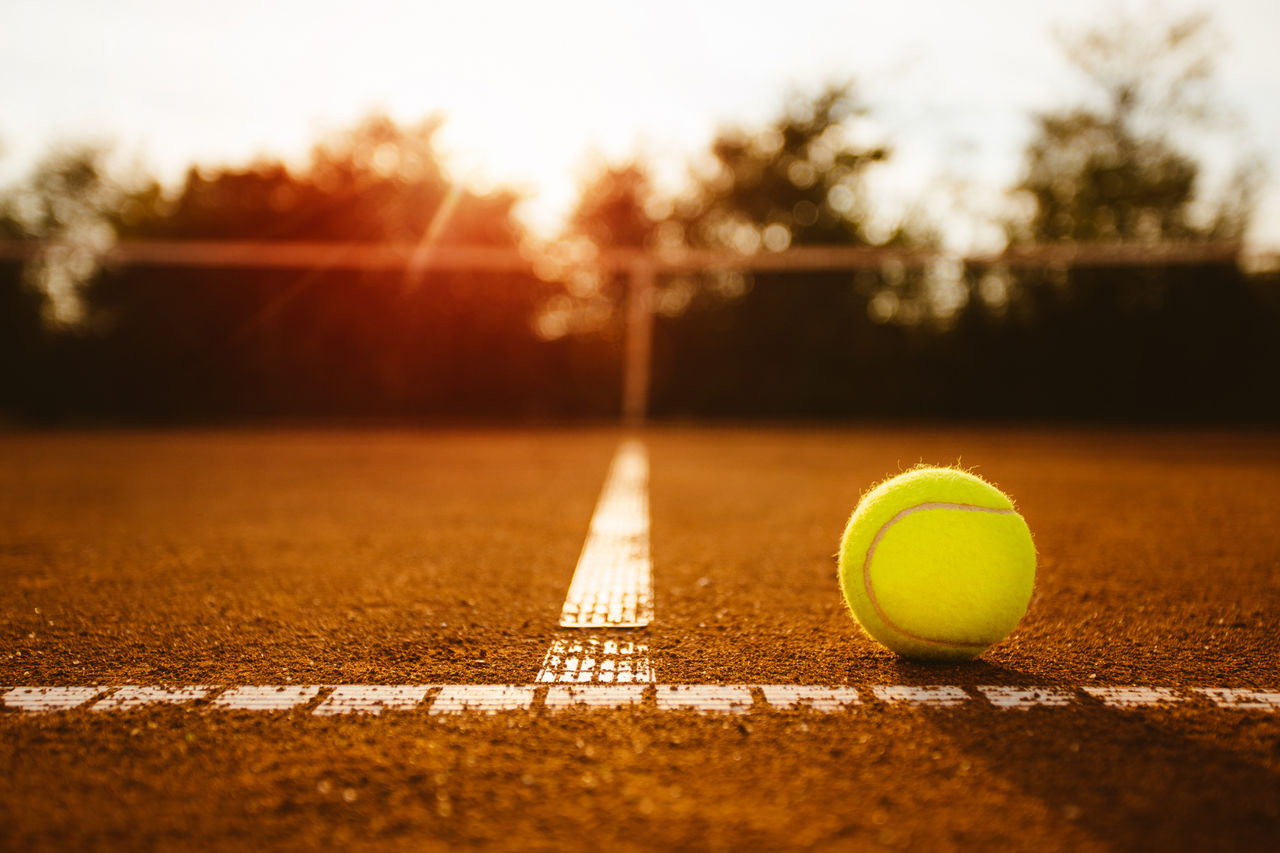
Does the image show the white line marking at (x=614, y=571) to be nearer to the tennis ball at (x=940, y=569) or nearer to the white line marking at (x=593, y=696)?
the white line marking at (x=593, y=696)

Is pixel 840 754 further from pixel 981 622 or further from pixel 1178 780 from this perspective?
pixel 981 622

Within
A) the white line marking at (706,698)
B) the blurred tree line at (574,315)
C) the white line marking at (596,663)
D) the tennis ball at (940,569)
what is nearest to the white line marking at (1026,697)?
the tennis ball at (940,569)

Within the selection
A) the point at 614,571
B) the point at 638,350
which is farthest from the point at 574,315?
the point at 614,571

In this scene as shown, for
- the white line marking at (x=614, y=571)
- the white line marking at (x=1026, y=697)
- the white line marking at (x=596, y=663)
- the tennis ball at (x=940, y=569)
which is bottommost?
the white line marking at (x=614, y=571)

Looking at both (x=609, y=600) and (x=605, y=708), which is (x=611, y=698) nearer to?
(x=605, y=708)

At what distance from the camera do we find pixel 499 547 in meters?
4.10

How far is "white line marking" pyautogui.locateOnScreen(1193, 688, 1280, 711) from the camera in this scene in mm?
1979

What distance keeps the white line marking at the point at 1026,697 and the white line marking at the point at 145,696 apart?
172 cm

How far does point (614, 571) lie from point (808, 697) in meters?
1.67

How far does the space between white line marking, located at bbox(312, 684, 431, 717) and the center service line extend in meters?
0.29

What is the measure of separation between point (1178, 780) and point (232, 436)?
43.8 ft

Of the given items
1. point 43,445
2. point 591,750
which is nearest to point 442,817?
point 591,750

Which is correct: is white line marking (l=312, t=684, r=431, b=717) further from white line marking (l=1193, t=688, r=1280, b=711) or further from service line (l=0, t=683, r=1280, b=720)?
white line marking (l=1193, t=688, r=1280, b=711)

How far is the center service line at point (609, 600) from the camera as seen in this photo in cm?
226
